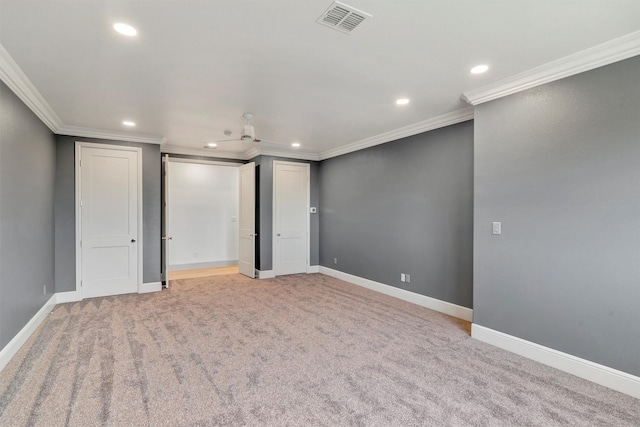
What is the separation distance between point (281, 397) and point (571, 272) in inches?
102

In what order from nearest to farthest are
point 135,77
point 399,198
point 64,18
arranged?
point 64,18 < point 135,77 < point 399,198

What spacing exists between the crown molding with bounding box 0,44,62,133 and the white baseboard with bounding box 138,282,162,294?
2.68 metres

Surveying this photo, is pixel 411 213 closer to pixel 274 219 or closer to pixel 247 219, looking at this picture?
pixel 274 219

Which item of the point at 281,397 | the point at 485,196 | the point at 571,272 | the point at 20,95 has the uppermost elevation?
the point at 20,95

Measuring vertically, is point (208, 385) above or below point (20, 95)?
below

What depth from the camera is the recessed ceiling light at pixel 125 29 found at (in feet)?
6.87

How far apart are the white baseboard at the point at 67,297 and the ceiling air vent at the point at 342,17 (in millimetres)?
5108

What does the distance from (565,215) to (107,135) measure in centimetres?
601

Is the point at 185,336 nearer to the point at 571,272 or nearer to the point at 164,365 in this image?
the point at 164,365

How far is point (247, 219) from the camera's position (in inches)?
257

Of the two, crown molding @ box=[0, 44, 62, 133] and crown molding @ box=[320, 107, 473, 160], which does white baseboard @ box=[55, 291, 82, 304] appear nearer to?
crown molding @ box=[0, 44, 62, 133]

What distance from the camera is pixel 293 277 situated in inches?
247

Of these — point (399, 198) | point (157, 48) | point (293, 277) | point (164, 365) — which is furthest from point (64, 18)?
point (293, 277)

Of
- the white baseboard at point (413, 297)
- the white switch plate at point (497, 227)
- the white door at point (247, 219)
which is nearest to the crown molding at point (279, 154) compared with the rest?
the white door at point (247, 219)
